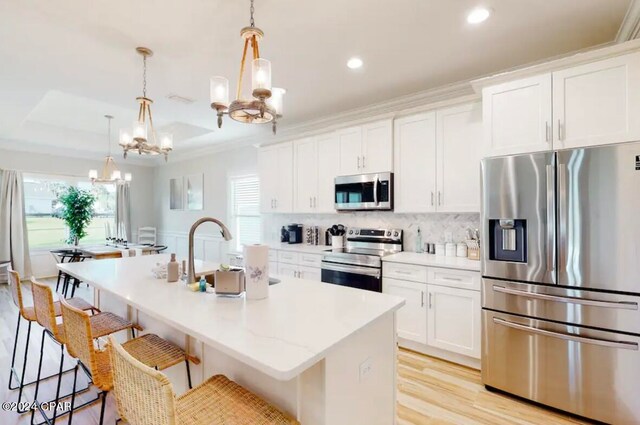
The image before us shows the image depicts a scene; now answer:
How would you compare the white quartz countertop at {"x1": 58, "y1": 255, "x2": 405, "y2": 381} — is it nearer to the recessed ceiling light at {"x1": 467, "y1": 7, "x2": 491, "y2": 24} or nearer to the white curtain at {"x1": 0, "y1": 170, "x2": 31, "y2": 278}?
the recessed ceiling light at {"x1": 467, "y1": 7, "x2": 491, "y2": 24}

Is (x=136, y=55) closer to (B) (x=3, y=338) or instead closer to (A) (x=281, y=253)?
(A) (x=281, y=253)

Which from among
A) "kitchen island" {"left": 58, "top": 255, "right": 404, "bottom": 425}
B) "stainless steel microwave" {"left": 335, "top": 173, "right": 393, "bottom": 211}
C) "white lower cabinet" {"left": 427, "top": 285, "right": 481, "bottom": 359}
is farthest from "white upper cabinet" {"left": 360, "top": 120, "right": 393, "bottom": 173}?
"kitchen island" {"left": 58, "top": 255, "right": 404, "bottom": 425}

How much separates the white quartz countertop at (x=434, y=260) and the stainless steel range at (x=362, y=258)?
7.0 inches

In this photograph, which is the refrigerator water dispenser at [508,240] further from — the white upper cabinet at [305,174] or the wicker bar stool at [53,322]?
the wicker bar stool at [53,322]

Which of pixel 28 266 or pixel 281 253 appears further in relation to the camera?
pixel 28 266

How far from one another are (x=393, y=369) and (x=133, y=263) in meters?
2.34

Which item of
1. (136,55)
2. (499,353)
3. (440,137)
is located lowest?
(499,353)

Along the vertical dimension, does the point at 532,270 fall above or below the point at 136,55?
below

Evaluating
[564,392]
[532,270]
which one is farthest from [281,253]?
[564,392]

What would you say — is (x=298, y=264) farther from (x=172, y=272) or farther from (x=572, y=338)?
(x=572, y=338)

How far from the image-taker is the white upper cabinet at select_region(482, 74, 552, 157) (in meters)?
2.22

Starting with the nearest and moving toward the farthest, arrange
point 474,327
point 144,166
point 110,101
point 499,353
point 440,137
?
point 499,353 < point 474,327 < point 440,137 < point 110,101 < point 144,166

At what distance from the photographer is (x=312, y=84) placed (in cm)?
327

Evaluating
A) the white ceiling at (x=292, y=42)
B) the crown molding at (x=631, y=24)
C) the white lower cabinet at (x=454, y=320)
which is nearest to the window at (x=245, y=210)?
the white ceiling at (x=292, y=42)
